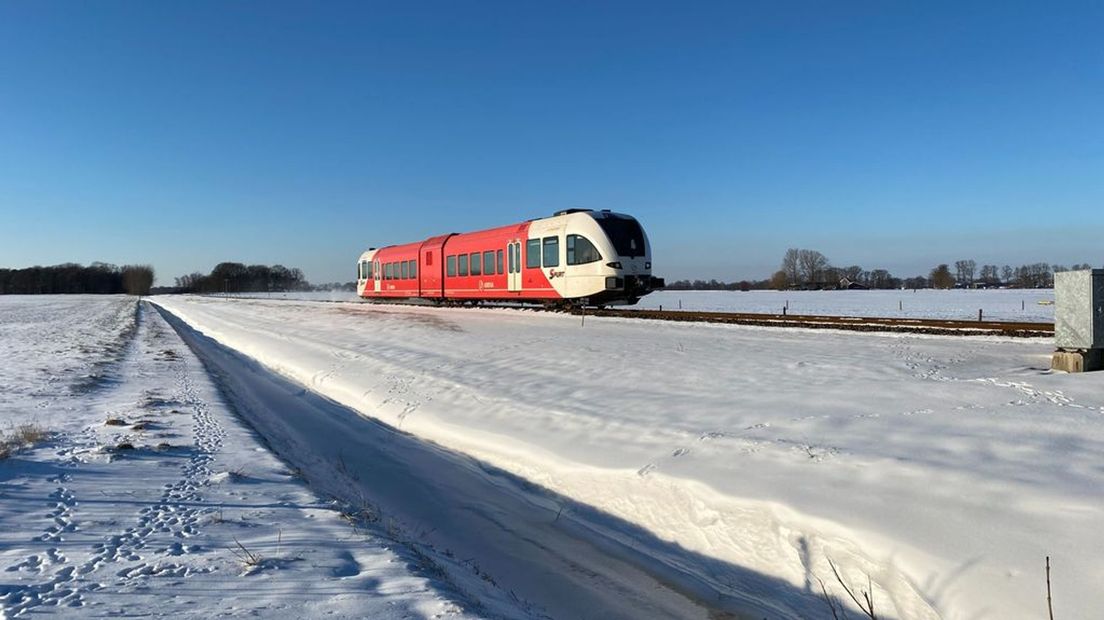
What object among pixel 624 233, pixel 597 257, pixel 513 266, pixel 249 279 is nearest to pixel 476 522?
pixel 597 257

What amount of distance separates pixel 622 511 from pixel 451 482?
2.46 metres

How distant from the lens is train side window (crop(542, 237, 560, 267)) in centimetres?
2241

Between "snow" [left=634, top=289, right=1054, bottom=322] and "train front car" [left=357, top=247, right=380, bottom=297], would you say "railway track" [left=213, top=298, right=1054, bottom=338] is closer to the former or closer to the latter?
"snow" [left=634, top=289, right=1054, bottom=322]

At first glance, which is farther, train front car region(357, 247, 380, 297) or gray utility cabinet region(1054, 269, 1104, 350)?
train front car region(357, 247, 380, 297)

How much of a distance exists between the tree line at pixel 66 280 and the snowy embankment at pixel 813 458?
180 metres

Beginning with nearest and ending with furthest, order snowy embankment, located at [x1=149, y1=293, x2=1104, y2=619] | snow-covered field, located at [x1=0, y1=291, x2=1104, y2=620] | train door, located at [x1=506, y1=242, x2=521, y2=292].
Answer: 1. snow-covered field, located at [x1=0, y1=291, x2=1104, y2=620]
2. snowy embankment, located at [x1=149, y1=293, x2=1104, y2=619]
3. train door, located at [x1=506, y1=242, x2=521, y2=292]

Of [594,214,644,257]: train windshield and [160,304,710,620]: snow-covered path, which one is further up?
[594,214,644,257]: train windshield

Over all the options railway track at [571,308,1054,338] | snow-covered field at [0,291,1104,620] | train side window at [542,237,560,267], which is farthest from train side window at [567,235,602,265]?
snow-covered field at [0,291,1104,620]

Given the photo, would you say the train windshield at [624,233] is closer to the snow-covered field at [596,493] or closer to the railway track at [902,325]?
the railway track at [902,325]

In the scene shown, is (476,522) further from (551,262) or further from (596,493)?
(551,262)

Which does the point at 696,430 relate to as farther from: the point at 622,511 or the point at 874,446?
the point at 874,446

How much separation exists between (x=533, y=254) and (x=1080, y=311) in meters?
17.2

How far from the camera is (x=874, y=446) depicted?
248 inches

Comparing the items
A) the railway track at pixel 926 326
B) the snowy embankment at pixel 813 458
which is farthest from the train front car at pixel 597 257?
the snowy embankment at pixel 813 458
